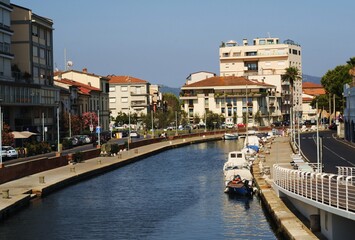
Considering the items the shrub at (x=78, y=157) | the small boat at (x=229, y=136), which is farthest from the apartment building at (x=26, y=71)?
the small boat at (x=229, y=136)

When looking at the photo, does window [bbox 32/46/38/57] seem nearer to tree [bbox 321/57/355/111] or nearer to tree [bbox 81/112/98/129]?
tree [bbox 81/112/98/129]

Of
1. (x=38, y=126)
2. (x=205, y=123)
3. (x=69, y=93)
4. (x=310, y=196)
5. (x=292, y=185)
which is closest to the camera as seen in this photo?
(x=310, y=196)

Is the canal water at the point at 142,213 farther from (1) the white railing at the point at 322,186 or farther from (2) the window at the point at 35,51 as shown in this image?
(2) the window at the point at 35,51

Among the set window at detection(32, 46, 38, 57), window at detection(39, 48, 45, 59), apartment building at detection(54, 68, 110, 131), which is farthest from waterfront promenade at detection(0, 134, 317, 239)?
apartment building at detection(54, 68, 110, 131)

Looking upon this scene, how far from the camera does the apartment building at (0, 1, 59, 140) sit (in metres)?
98.9

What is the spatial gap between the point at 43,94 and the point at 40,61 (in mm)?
5331

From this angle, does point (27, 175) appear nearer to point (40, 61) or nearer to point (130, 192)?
point (130, 192)

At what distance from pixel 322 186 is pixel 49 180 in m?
33.9

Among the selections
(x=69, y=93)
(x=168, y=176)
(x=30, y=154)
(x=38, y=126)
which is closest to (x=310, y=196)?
(x=168, y=176)

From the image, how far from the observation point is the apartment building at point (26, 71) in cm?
9888

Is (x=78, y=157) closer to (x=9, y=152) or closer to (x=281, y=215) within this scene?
(x=9, y=152)

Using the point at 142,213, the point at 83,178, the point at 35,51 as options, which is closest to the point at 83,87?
the point at 35,51

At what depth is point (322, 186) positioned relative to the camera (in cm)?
3106

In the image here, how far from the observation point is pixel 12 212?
46.0 metres
